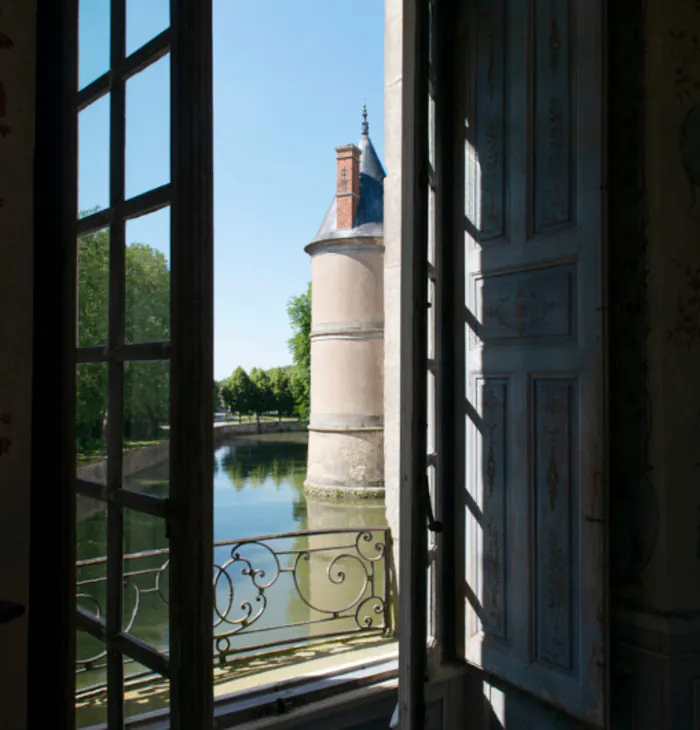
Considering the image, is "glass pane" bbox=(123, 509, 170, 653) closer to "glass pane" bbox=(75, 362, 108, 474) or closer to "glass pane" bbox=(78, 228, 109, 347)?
"glass pane" bbox=(75, 362, 108, 474)

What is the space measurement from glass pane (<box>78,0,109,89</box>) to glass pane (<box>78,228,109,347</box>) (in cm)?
39

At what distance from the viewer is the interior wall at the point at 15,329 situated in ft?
3.53

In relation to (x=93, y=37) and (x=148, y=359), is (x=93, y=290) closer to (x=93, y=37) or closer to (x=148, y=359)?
(x=148, y=359)

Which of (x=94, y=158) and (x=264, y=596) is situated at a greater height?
(x=94, y=158)

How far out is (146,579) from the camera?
1.35m

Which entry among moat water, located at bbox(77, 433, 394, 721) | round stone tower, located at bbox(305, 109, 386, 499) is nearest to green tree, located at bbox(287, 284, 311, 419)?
moat water, located at bbox(77, 433, 394, 721)

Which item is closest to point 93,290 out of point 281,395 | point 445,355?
point 445,355

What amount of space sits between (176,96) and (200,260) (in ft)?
1.10

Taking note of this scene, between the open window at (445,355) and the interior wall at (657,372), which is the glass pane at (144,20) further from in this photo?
the interior wall at (657,372)

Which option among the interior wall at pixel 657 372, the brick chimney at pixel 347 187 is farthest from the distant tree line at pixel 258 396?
the interior wall at pixel 657 372

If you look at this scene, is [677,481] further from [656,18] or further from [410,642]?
[656,18]

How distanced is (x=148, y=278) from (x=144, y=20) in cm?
56

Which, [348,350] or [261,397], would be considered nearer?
[348,350]

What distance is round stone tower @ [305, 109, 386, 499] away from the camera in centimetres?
1490
